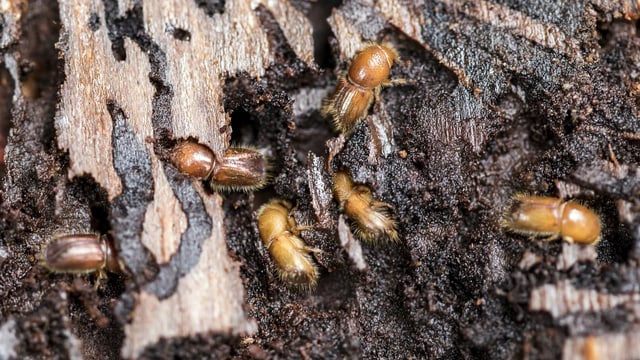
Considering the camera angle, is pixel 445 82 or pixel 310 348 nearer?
pixel 310 348

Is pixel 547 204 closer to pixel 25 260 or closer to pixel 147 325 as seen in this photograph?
pixel 147 325

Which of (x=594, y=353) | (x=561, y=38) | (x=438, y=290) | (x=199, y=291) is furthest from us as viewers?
(x=561, y=38)

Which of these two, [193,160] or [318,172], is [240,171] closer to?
[193,160]

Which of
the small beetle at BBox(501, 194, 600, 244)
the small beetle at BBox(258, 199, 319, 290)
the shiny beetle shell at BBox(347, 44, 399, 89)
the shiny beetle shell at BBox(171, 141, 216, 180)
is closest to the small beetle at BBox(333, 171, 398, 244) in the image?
the small beetle at BBox(258, 199, 319, 290)

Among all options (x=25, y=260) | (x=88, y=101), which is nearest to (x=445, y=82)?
(x=88, y=101)

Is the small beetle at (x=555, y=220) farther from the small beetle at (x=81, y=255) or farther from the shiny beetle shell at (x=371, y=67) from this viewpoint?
the small beetle at (x=81, y=255)

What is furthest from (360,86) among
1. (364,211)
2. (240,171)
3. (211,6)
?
(211,6)
